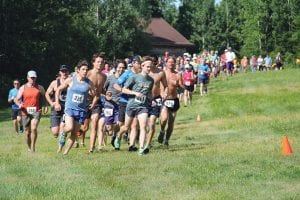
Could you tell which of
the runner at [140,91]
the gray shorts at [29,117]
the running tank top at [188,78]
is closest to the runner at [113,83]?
the gray shorts at [29,117]

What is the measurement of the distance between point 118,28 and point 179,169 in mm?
53971

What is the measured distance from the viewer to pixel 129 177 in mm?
10617

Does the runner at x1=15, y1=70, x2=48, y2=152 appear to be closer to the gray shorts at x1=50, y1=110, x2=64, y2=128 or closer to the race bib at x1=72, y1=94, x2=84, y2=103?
the gray shorts at x1=50, y1=110, x2=64, y2=128

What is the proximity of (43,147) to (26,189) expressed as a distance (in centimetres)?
831

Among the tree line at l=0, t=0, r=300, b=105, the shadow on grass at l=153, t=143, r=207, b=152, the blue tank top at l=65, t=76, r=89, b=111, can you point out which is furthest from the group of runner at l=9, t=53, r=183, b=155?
the tree line at l=0, t=0, r=300, b=105

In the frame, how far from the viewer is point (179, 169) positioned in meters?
11.2

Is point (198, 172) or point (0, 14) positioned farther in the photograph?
point (0, 14)

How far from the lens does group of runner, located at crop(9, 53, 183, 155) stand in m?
14.0

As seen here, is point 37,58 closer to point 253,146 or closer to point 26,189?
point 253,146

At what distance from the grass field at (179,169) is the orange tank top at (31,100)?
168 cm

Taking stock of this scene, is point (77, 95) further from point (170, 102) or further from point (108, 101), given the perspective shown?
point (170, 102)

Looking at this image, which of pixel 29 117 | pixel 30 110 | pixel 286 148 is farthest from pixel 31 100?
pixel 286 148

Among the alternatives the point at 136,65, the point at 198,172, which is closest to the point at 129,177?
the point at 198,172

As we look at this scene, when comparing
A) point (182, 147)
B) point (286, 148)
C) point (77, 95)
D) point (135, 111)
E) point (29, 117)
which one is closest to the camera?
point (286, 148)
